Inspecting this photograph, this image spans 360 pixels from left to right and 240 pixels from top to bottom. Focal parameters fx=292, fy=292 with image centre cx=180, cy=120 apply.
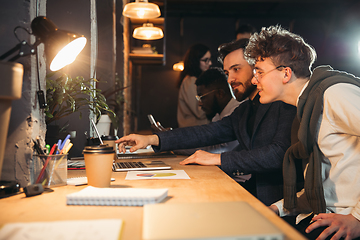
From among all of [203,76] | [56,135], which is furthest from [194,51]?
[56,135]

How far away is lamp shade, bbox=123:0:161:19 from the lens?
283 cm

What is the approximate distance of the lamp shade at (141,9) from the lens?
2832 mm

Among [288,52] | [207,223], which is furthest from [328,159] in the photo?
[207,223]

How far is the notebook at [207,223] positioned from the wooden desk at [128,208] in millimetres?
43

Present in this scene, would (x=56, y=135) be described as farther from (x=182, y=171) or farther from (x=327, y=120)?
(x=327, y=120)

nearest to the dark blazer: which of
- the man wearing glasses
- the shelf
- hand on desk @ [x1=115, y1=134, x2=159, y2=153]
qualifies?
the man wearing glasses

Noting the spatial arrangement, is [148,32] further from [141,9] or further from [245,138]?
[245,138]

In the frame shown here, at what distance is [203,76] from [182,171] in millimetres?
1413

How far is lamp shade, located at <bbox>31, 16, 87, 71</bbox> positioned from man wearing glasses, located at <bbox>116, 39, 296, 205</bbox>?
603 mm

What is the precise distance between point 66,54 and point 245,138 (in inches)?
40.8

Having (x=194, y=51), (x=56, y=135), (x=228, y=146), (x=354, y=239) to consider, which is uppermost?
(x=194, y=51)

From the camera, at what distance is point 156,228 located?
0.49m

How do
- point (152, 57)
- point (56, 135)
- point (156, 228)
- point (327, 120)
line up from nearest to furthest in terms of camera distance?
point (156, 228) < point (327, 120) < point (56, 135) < point (152, 57)

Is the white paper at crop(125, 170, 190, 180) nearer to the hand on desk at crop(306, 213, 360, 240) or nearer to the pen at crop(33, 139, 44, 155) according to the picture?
the pen at crop(33, 139, 44, 155)
